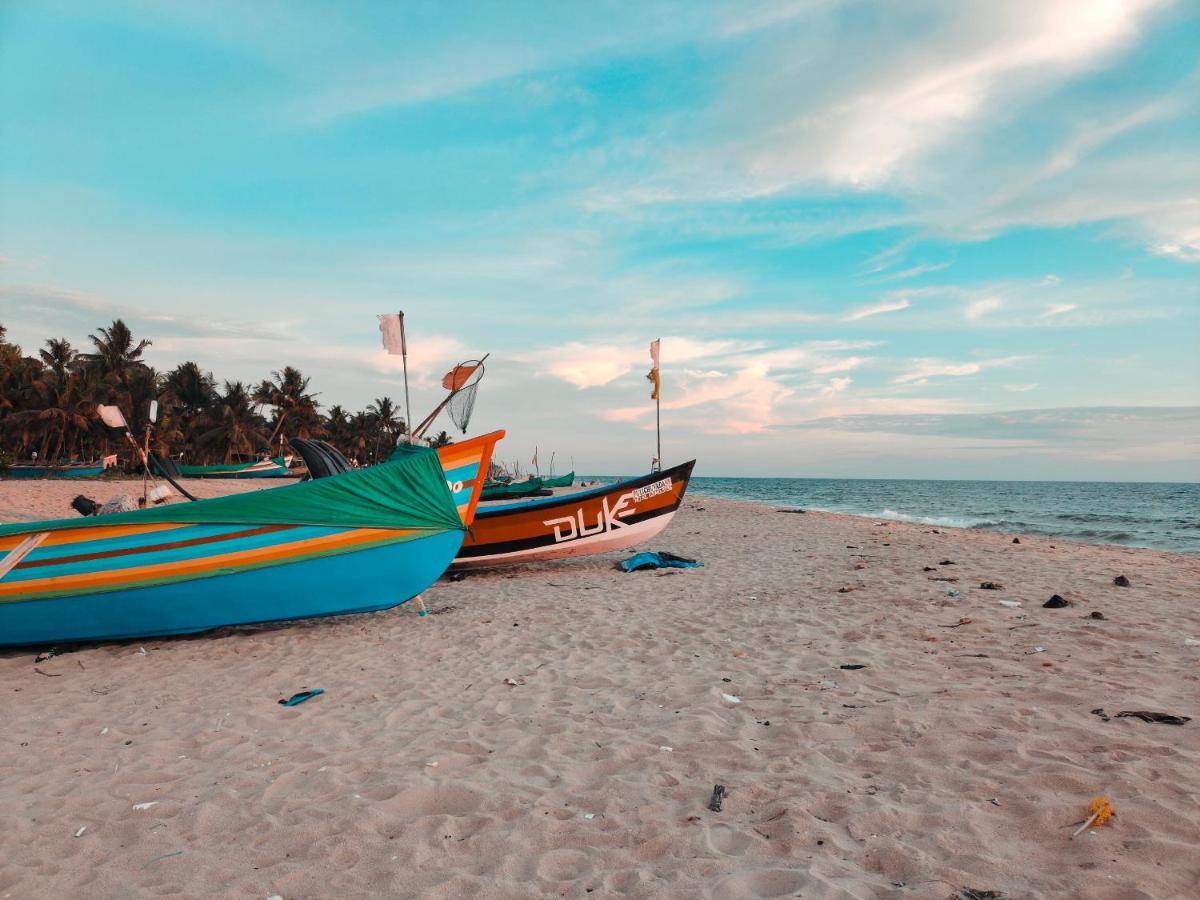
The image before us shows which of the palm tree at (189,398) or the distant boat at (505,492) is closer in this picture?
the distant boat at (505,492)

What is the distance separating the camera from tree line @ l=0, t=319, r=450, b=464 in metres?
40.9

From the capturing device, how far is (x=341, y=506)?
21.6ft

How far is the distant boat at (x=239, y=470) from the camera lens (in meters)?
45.4

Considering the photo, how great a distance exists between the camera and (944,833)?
105 inches

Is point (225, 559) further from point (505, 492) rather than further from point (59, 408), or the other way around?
point (59, 408)

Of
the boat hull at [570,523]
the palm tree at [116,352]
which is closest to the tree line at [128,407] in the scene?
the palm tree at [116,352]

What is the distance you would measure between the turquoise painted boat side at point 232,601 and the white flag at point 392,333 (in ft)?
13.1

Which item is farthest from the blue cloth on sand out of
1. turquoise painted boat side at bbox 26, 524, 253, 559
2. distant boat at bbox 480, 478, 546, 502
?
distant boat at bbox 480, 478, 546, 502

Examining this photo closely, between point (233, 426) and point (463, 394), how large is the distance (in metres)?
51.0

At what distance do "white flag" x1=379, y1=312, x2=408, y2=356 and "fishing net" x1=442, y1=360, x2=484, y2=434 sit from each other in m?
1.28

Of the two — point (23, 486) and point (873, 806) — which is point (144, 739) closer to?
point (873, 806)

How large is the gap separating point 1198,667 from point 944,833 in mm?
3609

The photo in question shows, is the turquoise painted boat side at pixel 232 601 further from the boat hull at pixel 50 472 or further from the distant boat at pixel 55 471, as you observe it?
the boat hull at pixel 50 472

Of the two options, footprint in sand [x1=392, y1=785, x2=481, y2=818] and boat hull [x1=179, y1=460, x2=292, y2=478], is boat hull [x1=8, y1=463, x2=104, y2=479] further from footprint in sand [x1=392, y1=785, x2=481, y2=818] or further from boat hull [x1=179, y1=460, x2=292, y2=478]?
footprint in sand [x1=392, y1=785, x2=481, y2=818]
